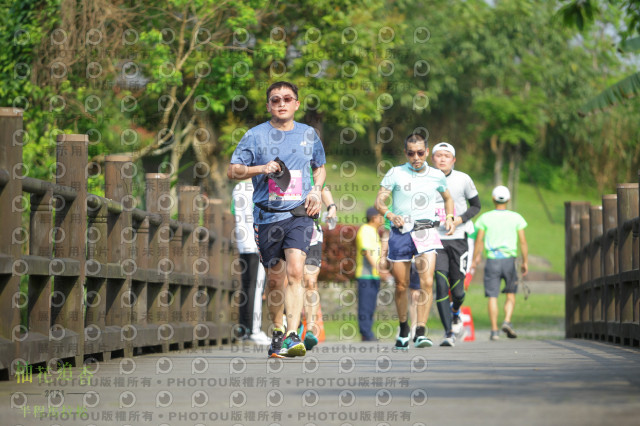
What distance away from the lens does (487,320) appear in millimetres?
25281

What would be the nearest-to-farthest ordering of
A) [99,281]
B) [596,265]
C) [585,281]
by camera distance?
1. [99,281]
2. [596,265]
3. [585,281]

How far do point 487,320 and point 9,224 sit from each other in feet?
64.1

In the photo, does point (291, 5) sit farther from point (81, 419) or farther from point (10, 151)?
point (81, 419)

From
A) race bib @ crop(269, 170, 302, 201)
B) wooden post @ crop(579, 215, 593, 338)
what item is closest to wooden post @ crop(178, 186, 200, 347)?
race bib @ crop(269, 170, 302, 201)

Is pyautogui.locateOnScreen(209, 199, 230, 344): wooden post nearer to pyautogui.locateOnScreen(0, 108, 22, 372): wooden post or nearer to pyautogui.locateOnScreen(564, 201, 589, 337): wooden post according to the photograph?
pyautogui.locateOnScreen(564, 201, 589, 337): wooden post

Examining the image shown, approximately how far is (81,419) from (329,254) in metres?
23.9

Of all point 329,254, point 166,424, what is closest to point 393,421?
point 166,424

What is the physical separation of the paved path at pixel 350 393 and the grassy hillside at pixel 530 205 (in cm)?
2764

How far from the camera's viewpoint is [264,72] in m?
24.1

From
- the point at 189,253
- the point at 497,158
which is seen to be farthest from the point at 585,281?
the point at 497,158

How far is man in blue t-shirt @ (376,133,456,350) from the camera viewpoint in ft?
36.7

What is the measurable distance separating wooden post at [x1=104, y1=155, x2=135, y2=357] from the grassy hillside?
25974 millimetres

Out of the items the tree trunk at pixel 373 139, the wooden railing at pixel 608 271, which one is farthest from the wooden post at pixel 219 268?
the tree trunk at pixel 373 139

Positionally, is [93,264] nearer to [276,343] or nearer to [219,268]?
[276,343]
